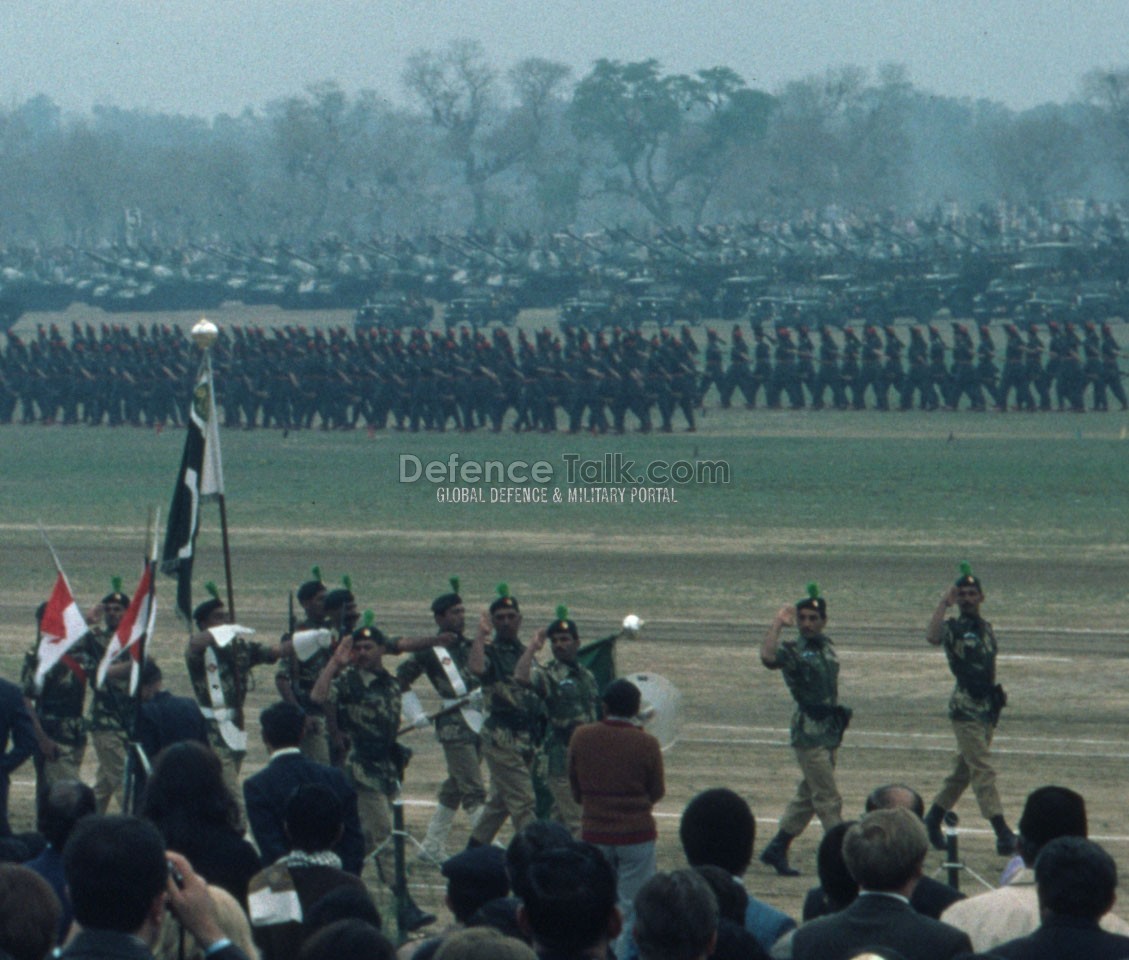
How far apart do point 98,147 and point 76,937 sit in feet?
537

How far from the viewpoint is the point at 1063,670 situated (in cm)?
1506

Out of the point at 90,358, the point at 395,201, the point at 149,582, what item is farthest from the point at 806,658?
the point at 395,201

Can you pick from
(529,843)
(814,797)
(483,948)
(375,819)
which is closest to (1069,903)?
(529,843)

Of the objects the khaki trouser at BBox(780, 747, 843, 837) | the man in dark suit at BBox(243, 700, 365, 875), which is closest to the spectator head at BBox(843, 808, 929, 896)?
the man in dark suit at BBox(243, 700, 365, 875)

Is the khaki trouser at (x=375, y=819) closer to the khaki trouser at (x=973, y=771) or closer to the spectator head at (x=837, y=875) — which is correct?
the khaki trouser at (x=973, y=771)

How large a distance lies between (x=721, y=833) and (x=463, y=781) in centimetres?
448

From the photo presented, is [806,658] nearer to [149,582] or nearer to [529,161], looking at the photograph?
[149,582]

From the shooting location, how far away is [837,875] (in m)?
5.78

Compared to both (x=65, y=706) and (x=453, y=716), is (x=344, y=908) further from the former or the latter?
(x=65, y=706)

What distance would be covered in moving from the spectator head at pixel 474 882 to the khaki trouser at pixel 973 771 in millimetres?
5106

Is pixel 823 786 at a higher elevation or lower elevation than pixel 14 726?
lower

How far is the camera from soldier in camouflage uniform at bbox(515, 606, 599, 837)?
10.1 metres

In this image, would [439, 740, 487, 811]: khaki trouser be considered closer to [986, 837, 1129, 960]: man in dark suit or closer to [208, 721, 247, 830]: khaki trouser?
[208, 721, 247, 830]: khaki trouser

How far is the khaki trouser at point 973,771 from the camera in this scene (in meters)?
10.4
